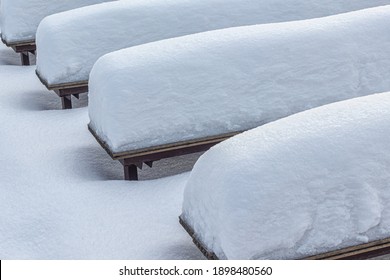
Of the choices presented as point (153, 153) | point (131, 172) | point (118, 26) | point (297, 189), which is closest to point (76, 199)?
point (131, 172)

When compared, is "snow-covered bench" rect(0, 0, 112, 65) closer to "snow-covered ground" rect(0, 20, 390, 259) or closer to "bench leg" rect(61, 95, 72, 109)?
"bench leg" rect(61, 95, 72, 109)

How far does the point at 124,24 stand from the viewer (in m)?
8.07

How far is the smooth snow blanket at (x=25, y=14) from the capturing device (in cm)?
962

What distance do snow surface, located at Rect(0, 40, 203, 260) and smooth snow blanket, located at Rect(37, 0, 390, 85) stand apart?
594 millimetres

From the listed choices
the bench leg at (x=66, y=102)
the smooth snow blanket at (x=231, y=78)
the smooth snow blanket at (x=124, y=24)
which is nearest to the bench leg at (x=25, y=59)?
the smooth snow blanket at (x=124, y=24)

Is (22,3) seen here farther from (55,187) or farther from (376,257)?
(376,257)

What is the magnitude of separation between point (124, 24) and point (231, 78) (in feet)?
6.77

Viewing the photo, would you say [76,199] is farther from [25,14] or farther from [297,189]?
[25,14]

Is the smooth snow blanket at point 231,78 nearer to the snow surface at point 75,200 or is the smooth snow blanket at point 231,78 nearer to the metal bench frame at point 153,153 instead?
the metal bench frame at point 153,153

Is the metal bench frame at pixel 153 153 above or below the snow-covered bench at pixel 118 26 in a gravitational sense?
below

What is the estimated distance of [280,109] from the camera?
21.6 feet

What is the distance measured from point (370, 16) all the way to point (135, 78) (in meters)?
2.36
